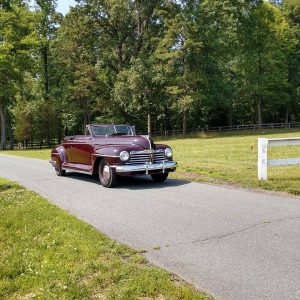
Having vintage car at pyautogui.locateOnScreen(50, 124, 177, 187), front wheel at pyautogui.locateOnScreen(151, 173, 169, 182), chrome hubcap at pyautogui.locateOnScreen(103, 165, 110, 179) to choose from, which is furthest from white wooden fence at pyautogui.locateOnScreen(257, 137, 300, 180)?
chrome hubcap at pyautogui.locateOnScreen(103, 165, 110, 179)

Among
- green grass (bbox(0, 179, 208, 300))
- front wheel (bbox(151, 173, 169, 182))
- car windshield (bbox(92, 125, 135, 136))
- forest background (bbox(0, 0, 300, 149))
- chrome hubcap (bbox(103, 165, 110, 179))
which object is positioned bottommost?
green grass (bbox(0, 179, 208, 300))

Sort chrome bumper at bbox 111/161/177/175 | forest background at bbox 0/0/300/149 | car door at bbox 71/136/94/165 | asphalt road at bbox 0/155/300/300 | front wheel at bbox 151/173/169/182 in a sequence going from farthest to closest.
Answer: forest background at bbox 0/0/300/149
car door at bbox 71/136/94/165
front wheel at bbox 151/173/169/182
chrome bumper at bbox 111/161/177/175
asphalt road at bbox 0/155/300/300

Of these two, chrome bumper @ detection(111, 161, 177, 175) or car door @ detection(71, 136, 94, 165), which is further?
car door @ detection(71, 136, 94, 165)

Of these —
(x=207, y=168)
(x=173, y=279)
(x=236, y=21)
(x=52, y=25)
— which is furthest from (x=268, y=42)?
(x=173, y=279)

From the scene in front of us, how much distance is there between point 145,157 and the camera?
10766 mm

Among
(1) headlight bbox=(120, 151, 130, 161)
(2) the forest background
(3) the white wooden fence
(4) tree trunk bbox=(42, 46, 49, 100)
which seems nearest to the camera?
(3) the white wooden fence

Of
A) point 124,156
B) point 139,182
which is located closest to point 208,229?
point 124,156

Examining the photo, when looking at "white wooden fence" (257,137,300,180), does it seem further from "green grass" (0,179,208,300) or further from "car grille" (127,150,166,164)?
"green grass" (0,179,208,300)

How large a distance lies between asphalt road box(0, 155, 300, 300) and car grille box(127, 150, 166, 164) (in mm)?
685

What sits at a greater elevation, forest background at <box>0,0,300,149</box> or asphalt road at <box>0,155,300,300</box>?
forest background at <box>0,0,300,149</box>

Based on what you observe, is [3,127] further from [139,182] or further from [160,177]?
[160,177]

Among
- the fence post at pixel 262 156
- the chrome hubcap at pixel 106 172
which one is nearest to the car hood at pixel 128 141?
the chrome hubcap at pixel 106 172

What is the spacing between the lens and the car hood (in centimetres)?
1097

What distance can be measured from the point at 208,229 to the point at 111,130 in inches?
275
